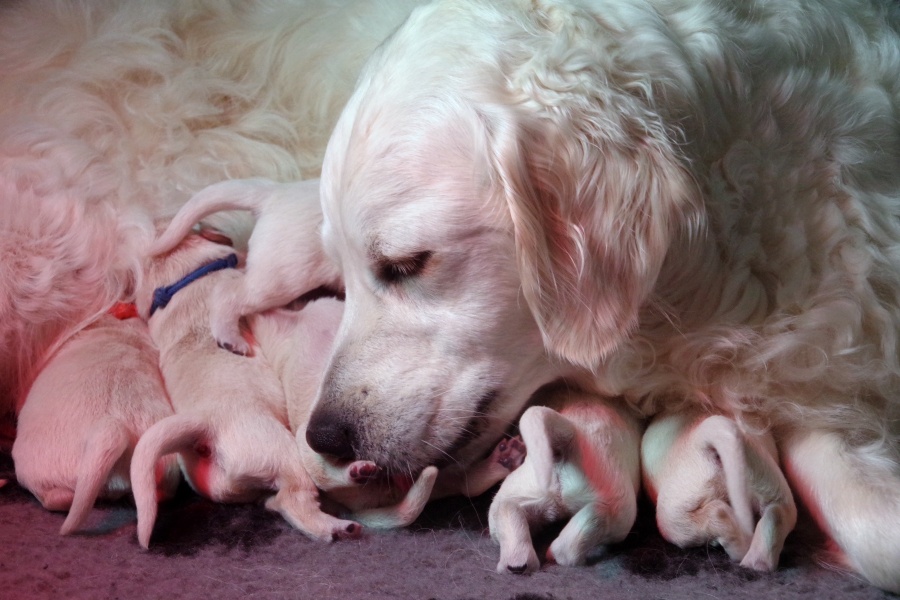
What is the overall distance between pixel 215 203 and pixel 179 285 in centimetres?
18

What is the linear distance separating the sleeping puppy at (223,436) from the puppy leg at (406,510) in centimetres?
5

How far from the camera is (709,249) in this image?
1304 millimetres

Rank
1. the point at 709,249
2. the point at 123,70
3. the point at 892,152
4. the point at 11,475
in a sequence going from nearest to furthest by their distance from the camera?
the point at 709,249 < the point at 892,152 < the point at 11,475 < the point at 123,70

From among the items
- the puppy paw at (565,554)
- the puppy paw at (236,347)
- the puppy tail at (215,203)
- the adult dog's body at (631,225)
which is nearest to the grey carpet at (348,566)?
the puppy paw at (565,554)

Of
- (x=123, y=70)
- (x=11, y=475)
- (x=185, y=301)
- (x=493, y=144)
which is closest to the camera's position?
(x=493, y=144)

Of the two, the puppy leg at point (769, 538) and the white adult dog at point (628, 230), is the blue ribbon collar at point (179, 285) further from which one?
the puppy leg at point (769, 538)

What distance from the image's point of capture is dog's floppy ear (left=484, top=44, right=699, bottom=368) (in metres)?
1.20

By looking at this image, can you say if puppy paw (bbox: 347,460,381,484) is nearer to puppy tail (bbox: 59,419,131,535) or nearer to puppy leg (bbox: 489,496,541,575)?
puppy leg (bbox: 489,496,541,575)

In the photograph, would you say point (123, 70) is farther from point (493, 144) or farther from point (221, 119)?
point (493, 144)

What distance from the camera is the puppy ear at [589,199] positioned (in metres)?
1.20

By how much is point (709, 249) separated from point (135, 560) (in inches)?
38.1

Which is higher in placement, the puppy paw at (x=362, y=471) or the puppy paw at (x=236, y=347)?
the puppy paw at (x=362, y=471)

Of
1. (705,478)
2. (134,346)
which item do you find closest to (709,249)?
(705,478)

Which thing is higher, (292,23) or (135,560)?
(292,23)
